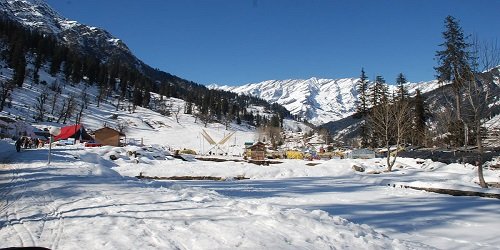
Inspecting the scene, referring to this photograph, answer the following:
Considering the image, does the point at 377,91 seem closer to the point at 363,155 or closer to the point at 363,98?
the point at 363,98

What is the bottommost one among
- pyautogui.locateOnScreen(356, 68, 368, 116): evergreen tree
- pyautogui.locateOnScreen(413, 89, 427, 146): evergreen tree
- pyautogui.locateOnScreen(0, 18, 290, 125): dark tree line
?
pyautogui.locateOnScreen(413, 89, 427, 146): evergreen tree

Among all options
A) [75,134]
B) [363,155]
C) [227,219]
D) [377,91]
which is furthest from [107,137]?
[227,219]

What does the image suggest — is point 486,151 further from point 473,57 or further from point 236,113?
point 236,113

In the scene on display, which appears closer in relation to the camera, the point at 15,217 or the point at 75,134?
the point at 15,217

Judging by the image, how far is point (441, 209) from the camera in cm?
1034

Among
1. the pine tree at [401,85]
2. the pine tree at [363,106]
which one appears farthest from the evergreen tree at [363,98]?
the pine tree at [401,85]

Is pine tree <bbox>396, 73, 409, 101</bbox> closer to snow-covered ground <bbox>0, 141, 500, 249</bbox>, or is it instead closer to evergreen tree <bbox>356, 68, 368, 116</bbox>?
evergreen tree <bbox>356, 68, 368, 116</bbox>

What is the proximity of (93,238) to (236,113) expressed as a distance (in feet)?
559

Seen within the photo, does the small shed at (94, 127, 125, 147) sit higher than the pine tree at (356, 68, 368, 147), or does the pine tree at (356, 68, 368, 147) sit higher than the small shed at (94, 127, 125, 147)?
the pine tree at (356, 68, 368, 147)

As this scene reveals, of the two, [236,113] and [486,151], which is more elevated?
[236,113]

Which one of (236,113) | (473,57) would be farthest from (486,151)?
(236,113)

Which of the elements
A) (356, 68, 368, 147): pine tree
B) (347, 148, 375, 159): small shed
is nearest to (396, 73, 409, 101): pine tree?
(356, 68, 368, 147): pine tree

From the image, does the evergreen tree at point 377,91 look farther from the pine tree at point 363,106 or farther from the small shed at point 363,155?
the small shed at point 363,155

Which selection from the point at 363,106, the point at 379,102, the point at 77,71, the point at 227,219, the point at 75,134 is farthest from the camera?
the point at 77,71
